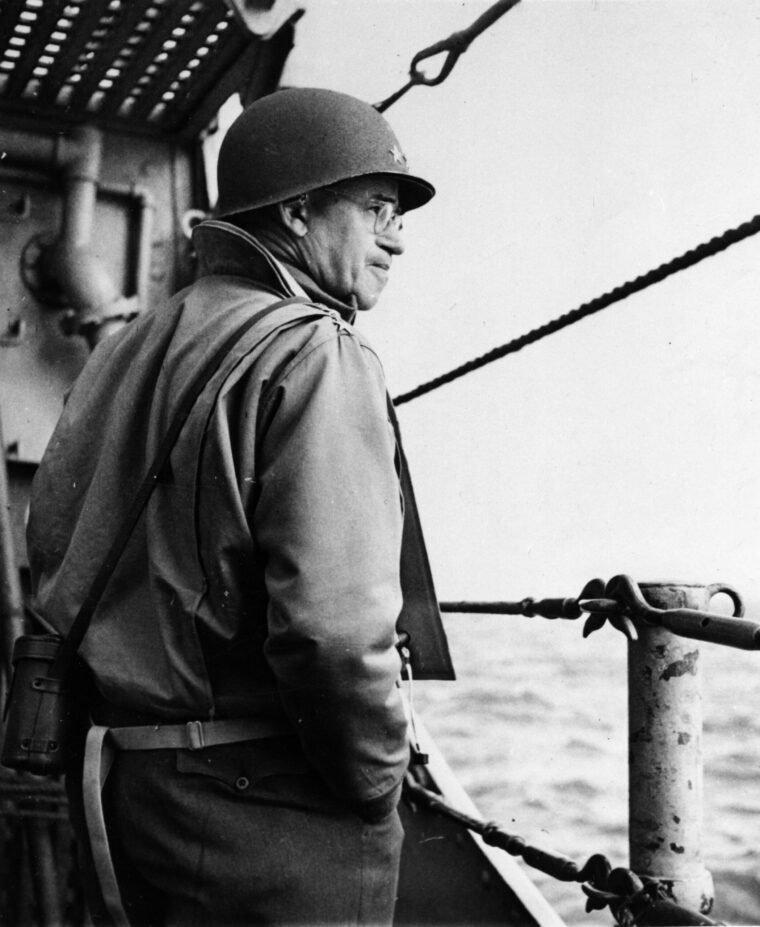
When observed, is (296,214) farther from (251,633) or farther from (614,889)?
(614,889)

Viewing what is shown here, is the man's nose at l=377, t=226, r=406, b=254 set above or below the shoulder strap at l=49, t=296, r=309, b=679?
above

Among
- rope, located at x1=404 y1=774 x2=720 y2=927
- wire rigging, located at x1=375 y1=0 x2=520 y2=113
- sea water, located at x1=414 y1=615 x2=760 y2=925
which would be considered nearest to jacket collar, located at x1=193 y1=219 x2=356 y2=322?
rope, located at x1=404 y1=774 x2=720 y2=927

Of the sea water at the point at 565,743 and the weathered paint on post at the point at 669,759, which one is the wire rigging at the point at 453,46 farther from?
the sea water at the point at 565,743

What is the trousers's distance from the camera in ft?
3.45

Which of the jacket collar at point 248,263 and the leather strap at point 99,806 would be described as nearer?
the leather strap at point 99,806

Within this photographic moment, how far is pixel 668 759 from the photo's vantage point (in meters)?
1.19

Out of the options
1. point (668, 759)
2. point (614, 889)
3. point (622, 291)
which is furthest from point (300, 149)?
point (614, 889)

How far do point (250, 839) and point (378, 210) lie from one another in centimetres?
76

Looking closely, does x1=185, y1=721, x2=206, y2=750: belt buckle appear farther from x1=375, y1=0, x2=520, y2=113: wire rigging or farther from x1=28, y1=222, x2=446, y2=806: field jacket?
x1=375, y1=0, x2=520, y2=113: wire rigging

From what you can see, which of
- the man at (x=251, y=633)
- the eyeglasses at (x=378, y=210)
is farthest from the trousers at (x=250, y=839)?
the eyeglasses at (x=378, y=210)

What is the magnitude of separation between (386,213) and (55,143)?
5.09 ft

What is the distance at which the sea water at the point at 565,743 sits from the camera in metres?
14.6

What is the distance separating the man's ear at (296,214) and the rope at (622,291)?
43 cm

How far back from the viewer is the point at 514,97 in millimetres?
3996
